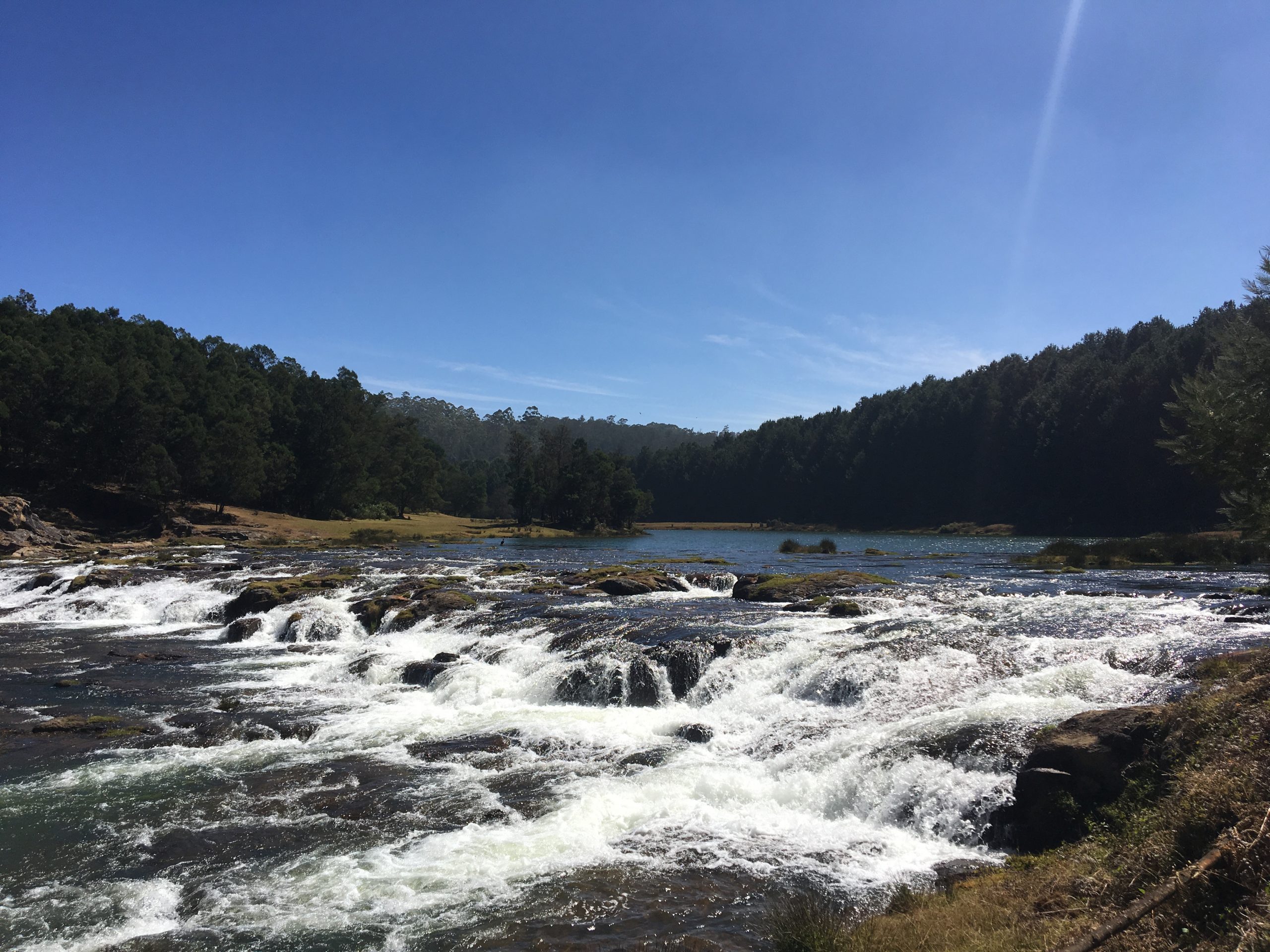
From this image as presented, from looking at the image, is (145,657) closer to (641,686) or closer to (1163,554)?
(641,686)

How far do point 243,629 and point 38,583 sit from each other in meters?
13.4

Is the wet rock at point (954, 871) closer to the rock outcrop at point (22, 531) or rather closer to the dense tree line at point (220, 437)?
the rock outcrop at point (22, 531)

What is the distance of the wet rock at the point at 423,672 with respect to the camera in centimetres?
1700

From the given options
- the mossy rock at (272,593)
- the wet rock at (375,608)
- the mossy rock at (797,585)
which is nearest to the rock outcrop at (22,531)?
the mossy rock at (272,593)

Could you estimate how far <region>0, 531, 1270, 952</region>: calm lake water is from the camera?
303 inches

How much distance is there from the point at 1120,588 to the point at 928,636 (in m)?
12.4

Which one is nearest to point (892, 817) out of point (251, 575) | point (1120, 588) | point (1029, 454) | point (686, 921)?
point (686, 921)

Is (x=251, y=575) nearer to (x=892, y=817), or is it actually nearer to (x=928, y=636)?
(x=928, y=636)

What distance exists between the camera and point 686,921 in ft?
23.7

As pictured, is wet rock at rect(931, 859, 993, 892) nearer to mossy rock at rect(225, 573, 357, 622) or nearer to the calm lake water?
the calm lake water

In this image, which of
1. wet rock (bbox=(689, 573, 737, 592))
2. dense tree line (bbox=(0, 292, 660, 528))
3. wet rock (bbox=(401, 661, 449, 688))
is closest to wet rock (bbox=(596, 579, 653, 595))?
wet rock (bbox=(689, 573, 737, 592))

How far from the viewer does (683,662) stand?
51.4 ft

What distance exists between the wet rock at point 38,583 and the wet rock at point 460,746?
25474 millimetres

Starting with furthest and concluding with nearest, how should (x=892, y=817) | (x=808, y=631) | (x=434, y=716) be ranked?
(x=808, y=631) → (x=434, y=716) → (x=892, y=817)
